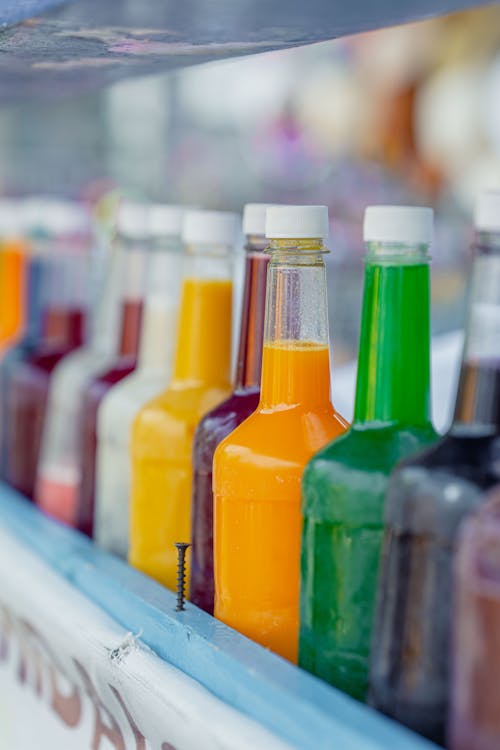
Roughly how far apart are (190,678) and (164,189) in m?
3.52

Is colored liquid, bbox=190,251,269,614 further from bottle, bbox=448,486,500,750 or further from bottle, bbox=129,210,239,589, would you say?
bottle, bbox=448,486,500,750

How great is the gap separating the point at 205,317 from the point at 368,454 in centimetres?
28

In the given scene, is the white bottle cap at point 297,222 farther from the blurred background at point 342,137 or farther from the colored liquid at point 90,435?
the blurred background at point 342,137

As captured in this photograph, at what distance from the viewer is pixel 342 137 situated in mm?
3455

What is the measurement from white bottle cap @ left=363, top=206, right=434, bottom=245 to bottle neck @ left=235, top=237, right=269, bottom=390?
0.17 meters

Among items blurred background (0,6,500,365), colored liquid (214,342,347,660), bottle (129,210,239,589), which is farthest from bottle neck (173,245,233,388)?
blurred background (0,6,500,365)

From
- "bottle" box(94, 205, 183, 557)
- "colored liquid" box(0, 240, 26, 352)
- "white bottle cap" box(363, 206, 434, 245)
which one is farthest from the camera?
"colored liquid" box(0, 240, 26, 352)

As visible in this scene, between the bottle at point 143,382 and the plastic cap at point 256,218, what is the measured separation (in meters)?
0.17

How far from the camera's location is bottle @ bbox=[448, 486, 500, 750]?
20.9 inches

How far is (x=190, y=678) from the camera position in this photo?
711 mm

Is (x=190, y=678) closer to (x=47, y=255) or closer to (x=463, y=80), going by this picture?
(x=47, y=255)

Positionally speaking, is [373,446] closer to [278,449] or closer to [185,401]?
[278,449]

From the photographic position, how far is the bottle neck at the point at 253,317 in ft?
2.67

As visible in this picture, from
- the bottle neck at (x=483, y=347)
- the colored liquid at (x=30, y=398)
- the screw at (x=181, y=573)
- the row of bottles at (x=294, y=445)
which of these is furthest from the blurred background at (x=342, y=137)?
the bottle neck at (x=483, y=347)
